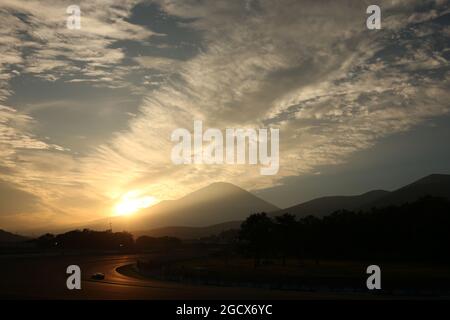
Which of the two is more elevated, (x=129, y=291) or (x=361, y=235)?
(x=361, y=235)

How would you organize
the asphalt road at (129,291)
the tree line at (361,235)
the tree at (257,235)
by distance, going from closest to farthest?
the asphalt road at (129,291) → the tree at (257,235) → the tree line at (361,235)

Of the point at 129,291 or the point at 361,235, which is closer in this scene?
the point at 129,291

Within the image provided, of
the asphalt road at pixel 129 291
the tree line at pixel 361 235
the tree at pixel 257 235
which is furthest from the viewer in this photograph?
the tree line at pixel 361 235

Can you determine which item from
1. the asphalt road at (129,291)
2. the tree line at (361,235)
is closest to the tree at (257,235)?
the tree line at (361,235)

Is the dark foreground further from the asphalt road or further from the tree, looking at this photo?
the tree

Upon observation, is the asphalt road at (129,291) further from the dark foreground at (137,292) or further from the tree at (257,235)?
the tree at (257,235)

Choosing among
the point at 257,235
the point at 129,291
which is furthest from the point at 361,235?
the point at 129,291

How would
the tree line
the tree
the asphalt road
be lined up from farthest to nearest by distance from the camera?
the tree line < the tree < the asphalt road

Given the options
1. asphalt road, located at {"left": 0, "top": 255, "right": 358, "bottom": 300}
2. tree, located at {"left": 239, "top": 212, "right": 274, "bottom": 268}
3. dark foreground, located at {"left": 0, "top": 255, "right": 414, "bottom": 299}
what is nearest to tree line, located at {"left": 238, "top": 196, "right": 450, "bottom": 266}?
tree, located at {"left": 239, "top": 212, "right": 274, "bottom": 268}

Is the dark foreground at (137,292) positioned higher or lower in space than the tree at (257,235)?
lower

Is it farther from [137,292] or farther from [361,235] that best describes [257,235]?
[137,292]

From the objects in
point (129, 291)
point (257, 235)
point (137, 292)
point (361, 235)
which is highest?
point (257, 235)
